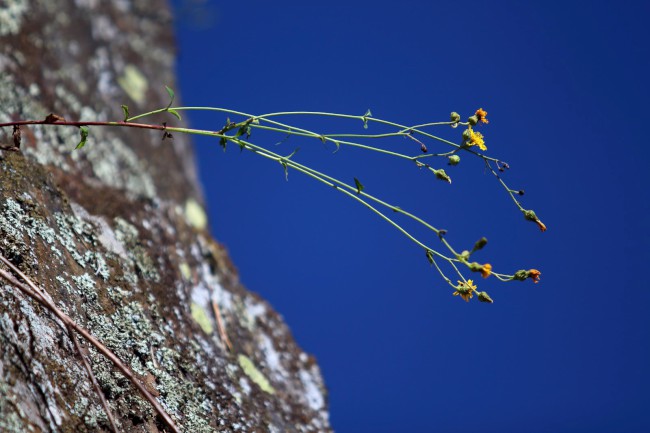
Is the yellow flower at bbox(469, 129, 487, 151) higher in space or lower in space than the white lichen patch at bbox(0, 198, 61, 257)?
higher

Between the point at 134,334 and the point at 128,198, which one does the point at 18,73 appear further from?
the point at 134,334

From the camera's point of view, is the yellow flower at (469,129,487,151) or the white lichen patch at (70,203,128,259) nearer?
the yellow flower at (469,129,487,151)

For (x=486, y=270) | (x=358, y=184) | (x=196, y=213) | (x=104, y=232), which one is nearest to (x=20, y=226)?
(x=104, y=232)

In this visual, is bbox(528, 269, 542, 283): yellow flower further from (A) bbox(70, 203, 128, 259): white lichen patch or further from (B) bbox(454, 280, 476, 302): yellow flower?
(A) bbox(70, 203, 128, 259): white lichen patch

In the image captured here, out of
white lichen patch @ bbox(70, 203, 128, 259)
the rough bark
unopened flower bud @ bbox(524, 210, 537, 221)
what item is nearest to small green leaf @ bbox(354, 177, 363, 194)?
unopened flower bud @ bbox(524, 210, 537, 221)

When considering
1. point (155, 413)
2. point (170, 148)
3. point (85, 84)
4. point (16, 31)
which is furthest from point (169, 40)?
point (155, 413)

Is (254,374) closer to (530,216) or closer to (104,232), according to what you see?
(104,232)

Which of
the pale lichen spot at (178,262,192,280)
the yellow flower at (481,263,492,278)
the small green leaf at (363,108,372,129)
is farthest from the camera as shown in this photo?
the pale lichen spot at (178,262,192,280)
